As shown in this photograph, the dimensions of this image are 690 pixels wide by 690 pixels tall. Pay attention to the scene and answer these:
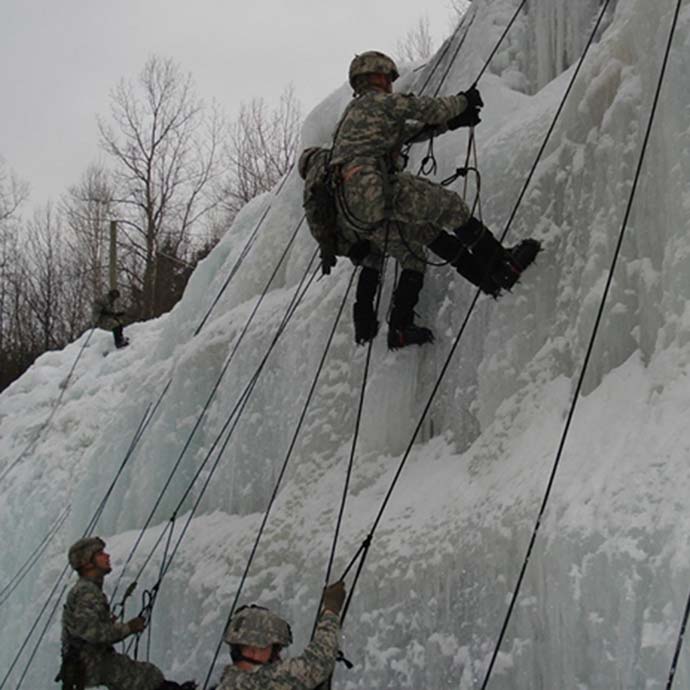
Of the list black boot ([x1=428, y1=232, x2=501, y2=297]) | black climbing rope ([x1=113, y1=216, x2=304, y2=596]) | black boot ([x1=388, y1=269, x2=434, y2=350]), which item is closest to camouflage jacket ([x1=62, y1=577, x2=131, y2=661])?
black climbing rope ([x1=113, y1=216, x2=304, y2=596])

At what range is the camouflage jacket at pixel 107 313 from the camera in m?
12.2

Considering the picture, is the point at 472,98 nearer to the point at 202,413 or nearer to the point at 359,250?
the point at 359,250

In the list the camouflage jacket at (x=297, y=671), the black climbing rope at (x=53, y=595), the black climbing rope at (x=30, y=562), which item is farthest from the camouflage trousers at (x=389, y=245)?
the black climbing rope at (x=30, y=562)

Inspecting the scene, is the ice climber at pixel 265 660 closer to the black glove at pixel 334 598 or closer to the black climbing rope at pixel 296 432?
the black glove at pixel 334 598

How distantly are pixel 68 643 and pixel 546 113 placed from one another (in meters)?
3.89

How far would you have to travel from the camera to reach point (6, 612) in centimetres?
828

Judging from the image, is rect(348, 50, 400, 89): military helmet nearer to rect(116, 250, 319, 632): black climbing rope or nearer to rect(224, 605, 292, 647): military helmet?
rect(116, 250, 319, 632): black climbing rope

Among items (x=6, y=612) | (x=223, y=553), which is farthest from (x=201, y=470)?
→ (x=6, y=612)

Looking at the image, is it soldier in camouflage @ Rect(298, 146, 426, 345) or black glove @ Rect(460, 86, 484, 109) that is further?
soldier in camouflage @ Rect(298, 146, 426, 345)

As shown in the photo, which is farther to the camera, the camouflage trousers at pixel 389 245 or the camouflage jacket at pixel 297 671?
the camouflage trousers at pixel 389 245

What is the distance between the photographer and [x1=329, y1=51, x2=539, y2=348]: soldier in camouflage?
4477 millimetres

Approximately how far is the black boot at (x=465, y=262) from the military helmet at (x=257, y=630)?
6.48 feet

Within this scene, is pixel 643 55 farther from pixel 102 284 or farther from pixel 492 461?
pixel 102 284

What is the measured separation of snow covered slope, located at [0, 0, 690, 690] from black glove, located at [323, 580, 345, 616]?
61cm
